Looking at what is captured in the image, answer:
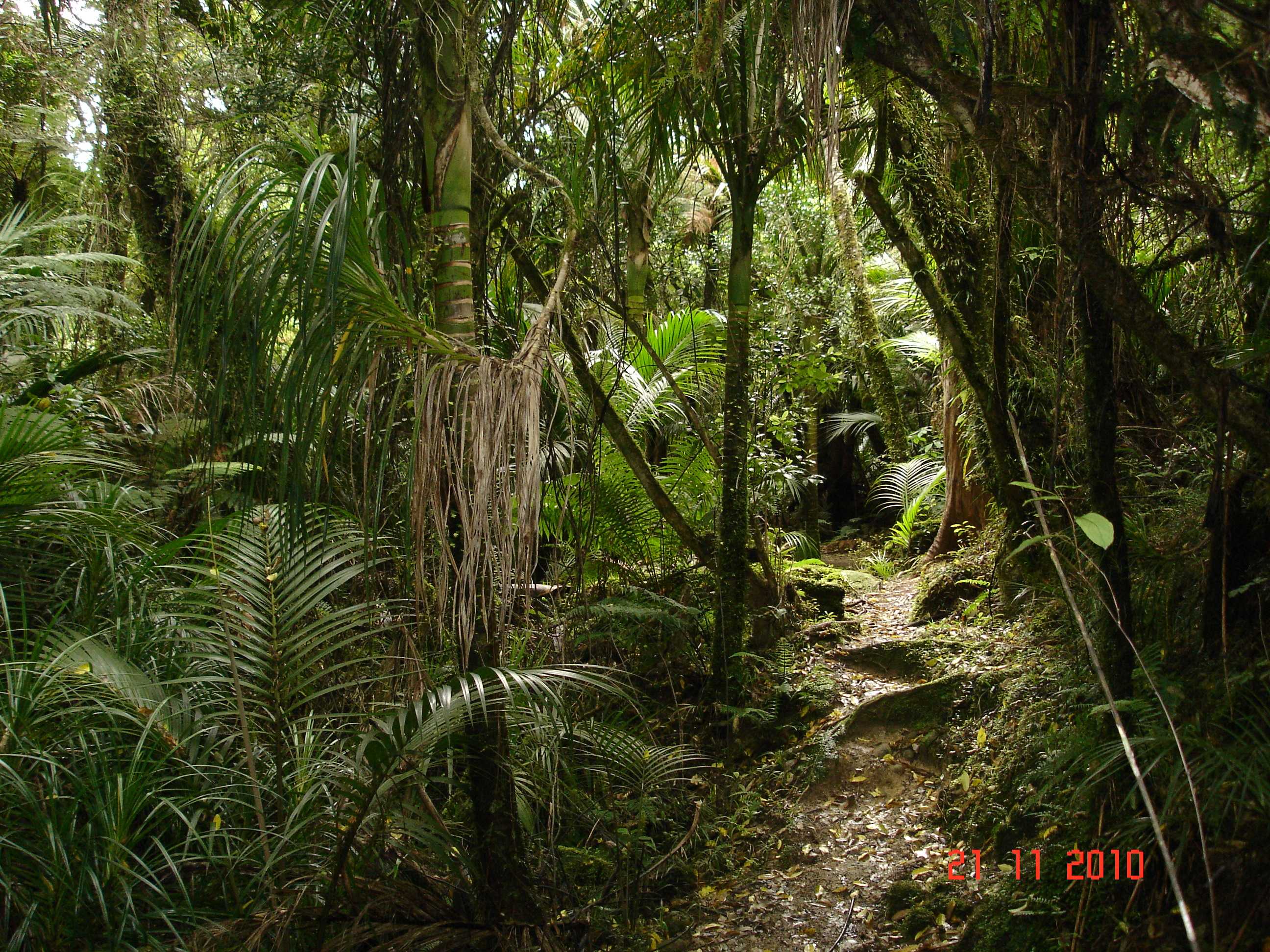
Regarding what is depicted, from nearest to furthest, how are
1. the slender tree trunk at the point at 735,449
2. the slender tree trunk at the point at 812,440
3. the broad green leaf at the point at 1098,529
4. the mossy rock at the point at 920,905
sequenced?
the broad green leaf at the point at 1098,529, the mossy rock at the point at 920,905, the slender tree trunk at the point at 735,449, the slender tree trunk at the point at 812,440

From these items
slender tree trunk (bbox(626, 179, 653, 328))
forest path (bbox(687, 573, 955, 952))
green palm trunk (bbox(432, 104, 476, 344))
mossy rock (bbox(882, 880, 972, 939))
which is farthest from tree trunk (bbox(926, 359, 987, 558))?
green palm trunk (bbox(432, 104, 476, 344))

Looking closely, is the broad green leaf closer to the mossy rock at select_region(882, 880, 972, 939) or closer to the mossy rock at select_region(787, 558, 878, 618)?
the mossy rock at select_region(882, 880, 972, 939)

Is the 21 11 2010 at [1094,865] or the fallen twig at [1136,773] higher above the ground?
the fallen twig at [1136,773]

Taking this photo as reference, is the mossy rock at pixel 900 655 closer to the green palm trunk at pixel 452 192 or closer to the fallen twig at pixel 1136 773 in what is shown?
the fallen twig at pixel 1136 773

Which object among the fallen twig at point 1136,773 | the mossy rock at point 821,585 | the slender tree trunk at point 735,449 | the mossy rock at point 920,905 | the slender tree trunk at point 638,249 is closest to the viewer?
the fallen twig at point 1136,773

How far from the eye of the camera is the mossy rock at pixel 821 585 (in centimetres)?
612

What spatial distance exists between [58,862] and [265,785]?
2.02 ft

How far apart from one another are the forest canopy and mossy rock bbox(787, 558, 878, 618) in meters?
0.07

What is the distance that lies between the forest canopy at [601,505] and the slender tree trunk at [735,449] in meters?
0.04

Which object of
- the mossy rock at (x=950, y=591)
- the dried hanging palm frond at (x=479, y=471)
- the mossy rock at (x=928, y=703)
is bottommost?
the mossy rock at (x=928, y=703)

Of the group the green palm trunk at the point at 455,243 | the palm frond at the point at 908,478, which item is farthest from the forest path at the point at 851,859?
the palm frond at the point at 908,478

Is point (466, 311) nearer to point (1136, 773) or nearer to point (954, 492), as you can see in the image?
point (1136, 773)

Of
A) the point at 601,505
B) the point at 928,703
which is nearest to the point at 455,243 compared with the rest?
the point at 601,505

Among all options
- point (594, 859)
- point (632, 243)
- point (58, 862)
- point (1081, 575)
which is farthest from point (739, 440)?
point (58, 862)
